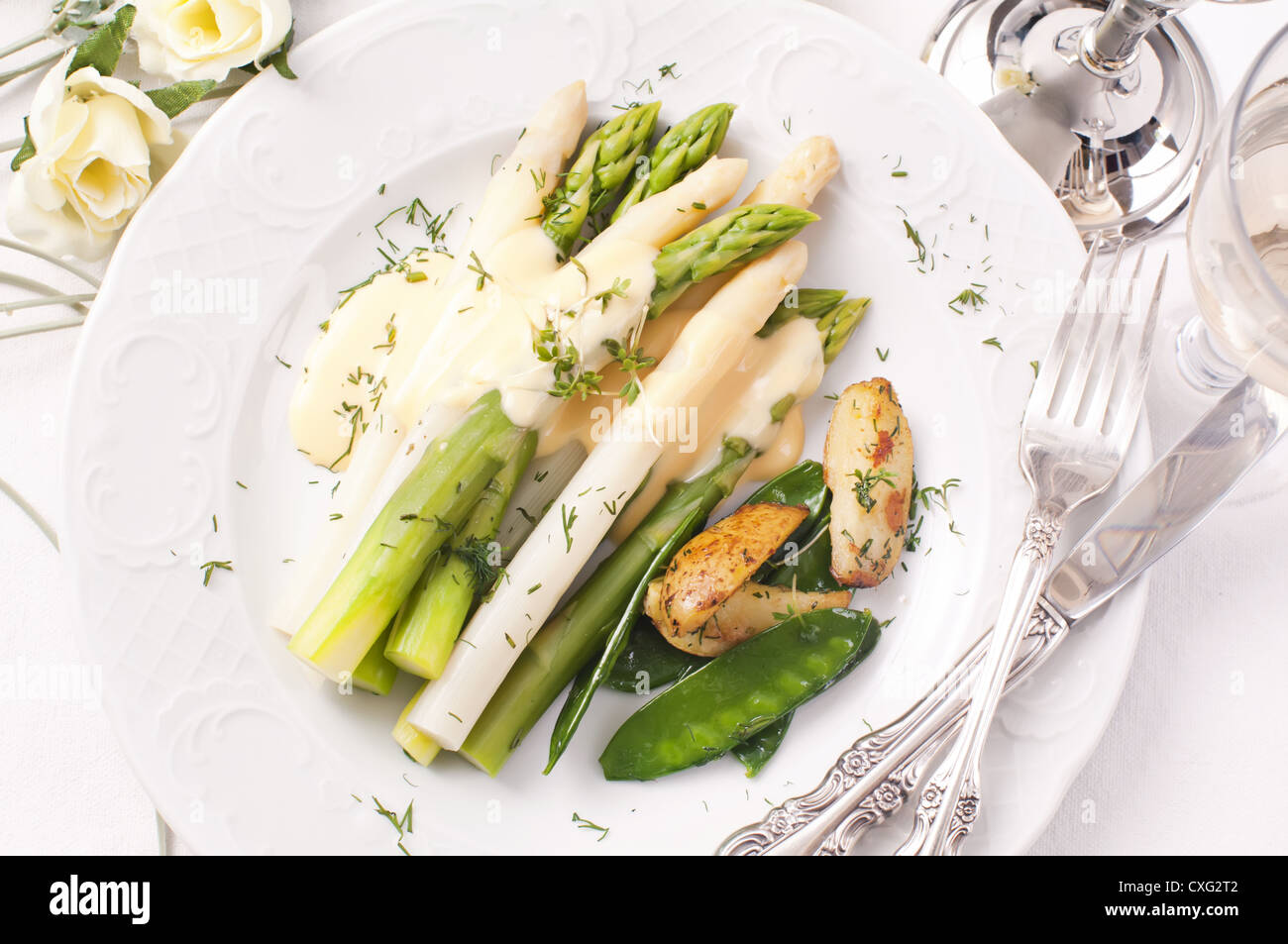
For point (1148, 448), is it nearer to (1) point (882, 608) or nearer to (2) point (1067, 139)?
(1) point (882, 608)

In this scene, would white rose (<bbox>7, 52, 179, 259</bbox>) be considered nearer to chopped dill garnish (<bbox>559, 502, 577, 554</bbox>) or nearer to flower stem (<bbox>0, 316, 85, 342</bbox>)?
flower stem (<bbox>0, 316, 85, 342</bbox>)

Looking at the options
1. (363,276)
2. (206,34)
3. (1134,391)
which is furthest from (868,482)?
(206,34)

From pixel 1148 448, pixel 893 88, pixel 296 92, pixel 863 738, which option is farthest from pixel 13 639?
pixel 1148 448

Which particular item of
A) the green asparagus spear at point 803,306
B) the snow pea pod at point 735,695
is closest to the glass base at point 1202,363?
the green asparagus spear at point 803,306

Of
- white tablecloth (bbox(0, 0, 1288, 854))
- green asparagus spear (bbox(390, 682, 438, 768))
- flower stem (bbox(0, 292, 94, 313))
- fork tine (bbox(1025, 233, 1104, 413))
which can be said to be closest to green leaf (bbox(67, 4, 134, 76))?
white tablecloth (bbox(0, 0, 1288, 854))

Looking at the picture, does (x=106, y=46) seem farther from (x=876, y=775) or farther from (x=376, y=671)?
(x=876, y=775)

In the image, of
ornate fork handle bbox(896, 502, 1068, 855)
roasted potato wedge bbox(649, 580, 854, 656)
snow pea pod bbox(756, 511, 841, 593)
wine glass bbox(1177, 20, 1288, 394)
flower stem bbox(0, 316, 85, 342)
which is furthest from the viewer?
flower stem bbox(0, 316, 85, 342)
